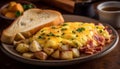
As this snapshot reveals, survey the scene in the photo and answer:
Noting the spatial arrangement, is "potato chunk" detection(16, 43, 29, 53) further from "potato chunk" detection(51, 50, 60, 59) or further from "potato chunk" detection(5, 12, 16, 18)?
"potato chunk" detection(5, 12, 16, 18)

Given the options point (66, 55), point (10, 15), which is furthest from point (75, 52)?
point (10, 15)

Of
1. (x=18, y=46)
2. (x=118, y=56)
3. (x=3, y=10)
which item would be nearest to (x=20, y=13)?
(x=3, y=10)

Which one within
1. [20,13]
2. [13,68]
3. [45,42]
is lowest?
[13,68]

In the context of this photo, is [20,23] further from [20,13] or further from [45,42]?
[45,42]

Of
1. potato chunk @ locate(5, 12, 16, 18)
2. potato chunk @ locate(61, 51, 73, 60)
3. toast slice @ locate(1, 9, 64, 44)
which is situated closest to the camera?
potato chunk @ locate(61, 51, 73, 60)


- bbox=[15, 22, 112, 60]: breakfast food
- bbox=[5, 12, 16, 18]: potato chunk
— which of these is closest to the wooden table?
bbox=[15, 22, 112, 60]: breakfast food

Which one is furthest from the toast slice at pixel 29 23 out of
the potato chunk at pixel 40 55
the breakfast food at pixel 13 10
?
the potato chunk at pixel 40 55

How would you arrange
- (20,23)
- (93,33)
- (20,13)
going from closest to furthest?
(93,33) → (20,23) → (20,13)

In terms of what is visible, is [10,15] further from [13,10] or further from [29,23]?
[29,23]

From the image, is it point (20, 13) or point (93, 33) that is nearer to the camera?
point (93, 33)
